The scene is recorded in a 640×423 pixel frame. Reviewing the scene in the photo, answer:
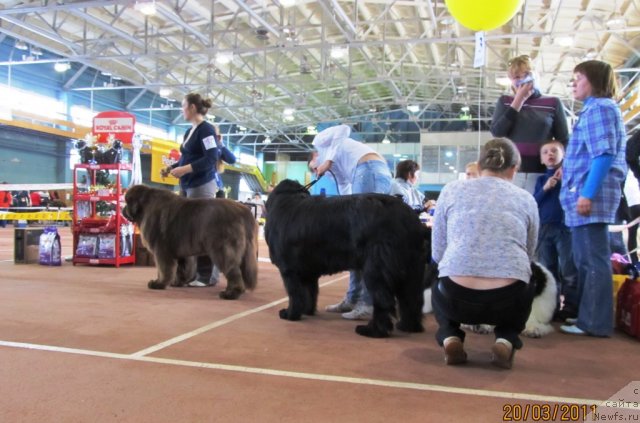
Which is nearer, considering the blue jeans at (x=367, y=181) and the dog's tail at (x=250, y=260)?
the blue jeans at (x=367, y=181)

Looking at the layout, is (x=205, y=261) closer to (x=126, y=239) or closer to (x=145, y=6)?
(x=126, y=239)

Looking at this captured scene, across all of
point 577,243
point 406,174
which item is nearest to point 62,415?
point 577,243

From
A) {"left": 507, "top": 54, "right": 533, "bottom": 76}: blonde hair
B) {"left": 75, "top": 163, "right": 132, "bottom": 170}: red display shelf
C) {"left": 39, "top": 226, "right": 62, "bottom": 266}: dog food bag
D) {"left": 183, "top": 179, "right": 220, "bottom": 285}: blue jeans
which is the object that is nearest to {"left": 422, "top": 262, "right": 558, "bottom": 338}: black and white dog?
{"left": 507, "top": 54, "right": 533, "bottom": 76}: blonde hair

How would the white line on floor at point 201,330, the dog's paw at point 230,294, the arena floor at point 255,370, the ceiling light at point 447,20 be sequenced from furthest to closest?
the ceiling light at point 447,20
the dog's paw at point 230,294
the white line on floor at point 201,330
the arena floor at point 255,370

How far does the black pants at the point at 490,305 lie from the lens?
227 centimetres

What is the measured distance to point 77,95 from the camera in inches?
872

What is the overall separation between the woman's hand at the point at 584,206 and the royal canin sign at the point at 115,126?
599 cm

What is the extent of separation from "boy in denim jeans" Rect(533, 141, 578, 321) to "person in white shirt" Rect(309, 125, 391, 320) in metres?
1.15

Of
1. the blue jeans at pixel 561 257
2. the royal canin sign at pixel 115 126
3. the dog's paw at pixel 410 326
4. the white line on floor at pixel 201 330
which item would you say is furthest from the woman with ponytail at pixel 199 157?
the blue jeans at pixel 561 257

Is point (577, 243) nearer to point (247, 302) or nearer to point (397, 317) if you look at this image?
point (397, 317)

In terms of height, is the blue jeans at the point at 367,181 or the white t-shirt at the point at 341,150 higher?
the white t-shirt at the point at 341,150

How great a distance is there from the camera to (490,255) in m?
2.28

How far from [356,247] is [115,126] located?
213 inches

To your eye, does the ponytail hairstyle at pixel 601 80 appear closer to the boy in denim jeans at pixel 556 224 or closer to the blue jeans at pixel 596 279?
the boy in denim jeans at pixel 556 224
